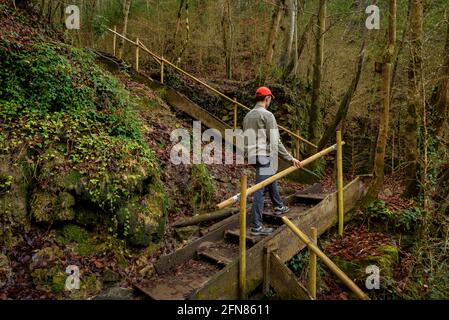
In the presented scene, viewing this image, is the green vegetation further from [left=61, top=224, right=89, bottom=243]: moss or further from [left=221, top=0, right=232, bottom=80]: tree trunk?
[left=221, top=0, right=232, bottom=80]: tree trunk

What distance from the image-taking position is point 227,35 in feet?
49.8

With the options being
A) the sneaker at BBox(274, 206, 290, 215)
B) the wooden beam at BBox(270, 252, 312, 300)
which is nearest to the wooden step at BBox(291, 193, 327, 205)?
the sneaker at BBox(274, 206, 290, 215)

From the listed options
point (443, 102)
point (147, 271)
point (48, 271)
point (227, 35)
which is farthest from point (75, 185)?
point (227, 35)

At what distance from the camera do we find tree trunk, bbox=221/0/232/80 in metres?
14.6

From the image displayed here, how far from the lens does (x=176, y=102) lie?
9547 mm

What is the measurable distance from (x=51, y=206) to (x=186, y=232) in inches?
86.1

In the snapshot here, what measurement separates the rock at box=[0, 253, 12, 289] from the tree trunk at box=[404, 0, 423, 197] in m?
6.67

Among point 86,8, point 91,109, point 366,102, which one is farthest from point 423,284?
point 86,8

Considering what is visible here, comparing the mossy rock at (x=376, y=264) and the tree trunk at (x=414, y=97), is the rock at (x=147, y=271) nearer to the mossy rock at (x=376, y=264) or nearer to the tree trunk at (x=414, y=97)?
the mossy rock at (x=376, y=264)

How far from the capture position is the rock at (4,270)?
4.29 meters

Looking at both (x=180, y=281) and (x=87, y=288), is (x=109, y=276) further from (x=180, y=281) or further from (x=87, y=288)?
(x=180, y=281)

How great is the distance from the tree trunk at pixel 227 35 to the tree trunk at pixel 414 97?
9097 mm
